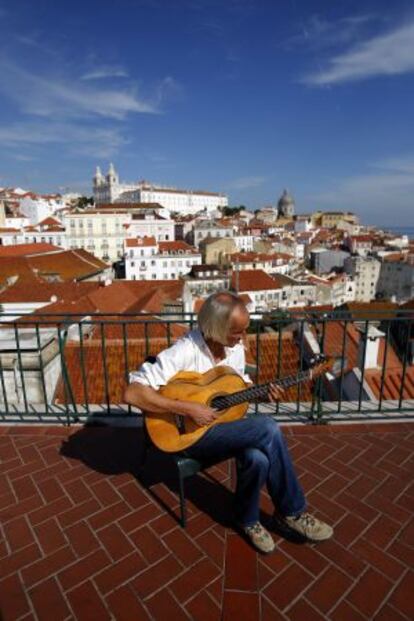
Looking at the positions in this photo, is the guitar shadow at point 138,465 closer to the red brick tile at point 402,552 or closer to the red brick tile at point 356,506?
the red brick tile at point 356,506

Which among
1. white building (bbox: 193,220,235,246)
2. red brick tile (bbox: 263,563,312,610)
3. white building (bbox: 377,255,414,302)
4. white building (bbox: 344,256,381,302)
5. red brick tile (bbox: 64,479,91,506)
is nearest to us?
red brick tile (bbox: 263,563,312,610)

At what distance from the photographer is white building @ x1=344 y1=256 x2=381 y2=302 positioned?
69.2 m

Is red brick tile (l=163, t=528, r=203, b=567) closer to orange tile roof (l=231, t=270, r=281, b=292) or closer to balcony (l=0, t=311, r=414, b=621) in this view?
balcony (l=0, t=311, r=414, b=621)

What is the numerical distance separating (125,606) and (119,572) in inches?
9.0

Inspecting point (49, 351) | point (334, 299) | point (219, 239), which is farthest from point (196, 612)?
point (219, 239)

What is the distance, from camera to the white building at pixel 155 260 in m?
54.6

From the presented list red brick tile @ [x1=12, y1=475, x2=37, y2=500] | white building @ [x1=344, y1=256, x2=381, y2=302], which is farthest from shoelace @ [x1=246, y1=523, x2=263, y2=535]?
white building @ [x1=344, y1=256, x2=381, y2=302]

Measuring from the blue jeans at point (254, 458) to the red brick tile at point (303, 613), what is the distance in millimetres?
511

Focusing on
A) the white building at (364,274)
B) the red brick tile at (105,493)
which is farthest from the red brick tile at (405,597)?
the white building at (364,274)

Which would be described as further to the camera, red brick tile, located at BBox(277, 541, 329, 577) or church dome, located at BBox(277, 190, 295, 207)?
church dome, located at BBox(277, 190, 295, 207)

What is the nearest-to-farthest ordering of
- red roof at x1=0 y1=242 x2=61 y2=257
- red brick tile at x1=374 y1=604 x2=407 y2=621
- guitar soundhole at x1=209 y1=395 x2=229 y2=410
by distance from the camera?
red brick tile at x1=374 y1=604 x2=407 y2=621
guitar soundhole at x1=209 y1=395 x2=229 y2=410
red roof at x1=0 y1=242 x2=61 y2=257

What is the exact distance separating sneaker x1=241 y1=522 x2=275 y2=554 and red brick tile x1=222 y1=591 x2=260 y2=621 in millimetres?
300

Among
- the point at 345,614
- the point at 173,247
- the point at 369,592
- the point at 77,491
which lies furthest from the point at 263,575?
the point at 173,247

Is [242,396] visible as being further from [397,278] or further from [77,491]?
[397,278]
